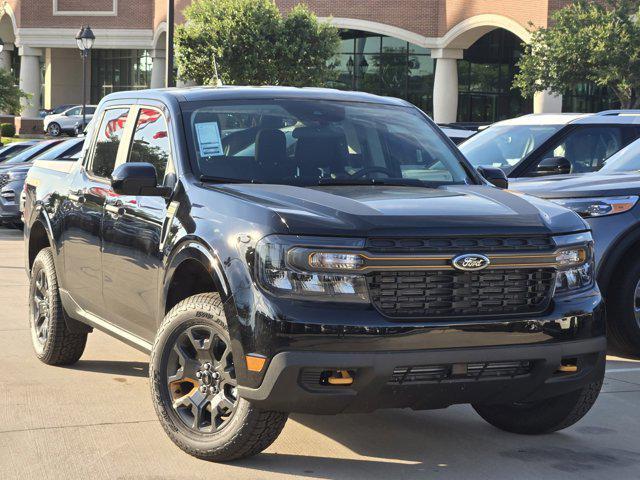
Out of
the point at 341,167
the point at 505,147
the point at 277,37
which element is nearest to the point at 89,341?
the point at 341,167

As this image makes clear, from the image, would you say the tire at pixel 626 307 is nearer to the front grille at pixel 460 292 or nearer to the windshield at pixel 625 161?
the windshield at pixel 625 161

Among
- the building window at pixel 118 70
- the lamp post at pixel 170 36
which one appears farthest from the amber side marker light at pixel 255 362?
the building window at pixel 118 70

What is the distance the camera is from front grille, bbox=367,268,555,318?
5004 mm

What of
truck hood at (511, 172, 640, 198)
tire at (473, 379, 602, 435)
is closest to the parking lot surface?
tire at (473, 379, 602, 435)

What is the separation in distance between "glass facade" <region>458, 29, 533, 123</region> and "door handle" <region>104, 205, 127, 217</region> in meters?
51.2

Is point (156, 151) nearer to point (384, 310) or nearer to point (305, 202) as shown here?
point (305, 202)

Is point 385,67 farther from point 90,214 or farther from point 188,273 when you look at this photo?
point 188,273

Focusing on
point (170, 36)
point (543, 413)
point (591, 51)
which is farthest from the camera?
point (591, 51)

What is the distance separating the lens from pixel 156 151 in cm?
642

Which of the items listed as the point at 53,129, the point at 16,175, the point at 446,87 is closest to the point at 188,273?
the point at 16,175

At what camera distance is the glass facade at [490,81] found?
56.9m

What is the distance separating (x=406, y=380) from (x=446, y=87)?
154 ft

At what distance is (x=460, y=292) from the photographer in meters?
5.12

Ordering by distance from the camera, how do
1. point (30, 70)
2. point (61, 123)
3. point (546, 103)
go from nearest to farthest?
point (546, 103) < point (61, 123) < point (30, 70)
